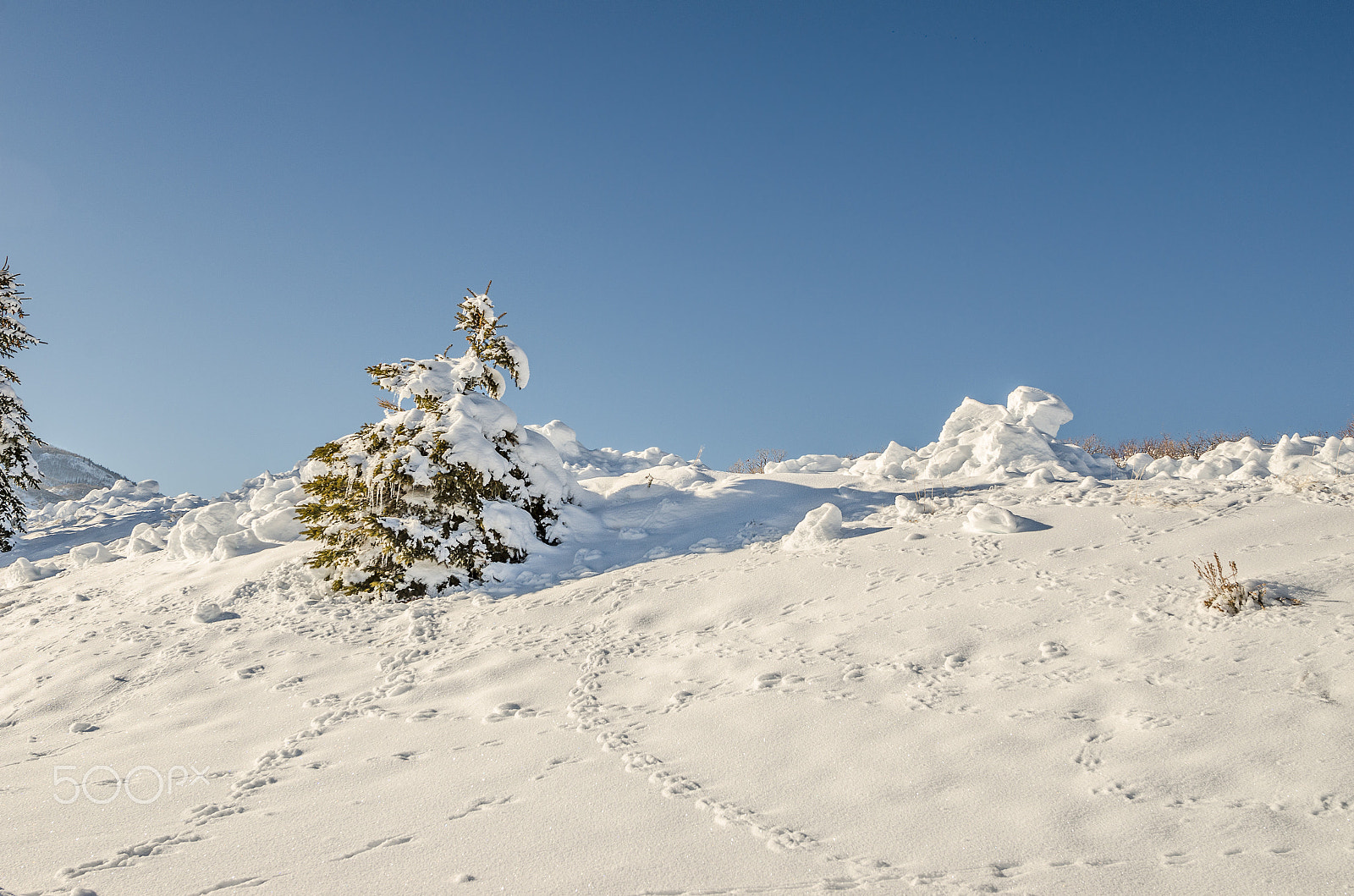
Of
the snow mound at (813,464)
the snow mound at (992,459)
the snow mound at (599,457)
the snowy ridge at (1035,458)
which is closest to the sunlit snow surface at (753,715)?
the snowy ridge at (1035,458)

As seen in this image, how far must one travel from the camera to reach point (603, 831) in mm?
3357

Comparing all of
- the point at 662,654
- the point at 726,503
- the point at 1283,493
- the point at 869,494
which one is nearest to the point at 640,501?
the point at 726,503

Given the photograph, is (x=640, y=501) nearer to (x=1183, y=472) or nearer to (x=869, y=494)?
(x=869, y=494)

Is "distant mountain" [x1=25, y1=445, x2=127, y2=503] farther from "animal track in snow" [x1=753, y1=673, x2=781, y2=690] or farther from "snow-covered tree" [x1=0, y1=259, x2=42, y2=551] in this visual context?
"animal track in snow" [x1=753, y1=673, x2=781, y2=690]

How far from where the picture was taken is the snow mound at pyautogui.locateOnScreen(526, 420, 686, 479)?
58.2 ft

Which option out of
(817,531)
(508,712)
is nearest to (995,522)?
(817,531)

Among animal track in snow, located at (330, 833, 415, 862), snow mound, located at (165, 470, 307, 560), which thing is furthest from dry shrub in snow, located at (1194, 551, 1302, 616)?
snow mound, located at (165, 470, 307, 560)

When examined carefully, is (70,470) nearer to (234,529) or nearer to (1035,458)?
(234,529)

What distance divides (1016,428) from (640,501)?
21.7ft

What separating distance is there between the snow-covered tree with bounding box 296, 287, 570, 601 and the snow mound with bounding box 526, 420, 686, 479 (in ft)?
23.5

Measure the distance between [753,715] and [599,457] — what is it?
15.3m

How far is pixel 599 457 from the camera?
64.2ft

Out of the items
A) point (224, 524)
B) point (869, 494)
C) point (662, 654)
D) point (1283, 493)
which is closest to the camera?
point (662, 654)

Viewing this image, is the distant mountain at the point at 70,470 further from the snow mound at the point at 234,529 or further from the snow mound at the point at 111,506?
the snow mound at the point at 234,529
